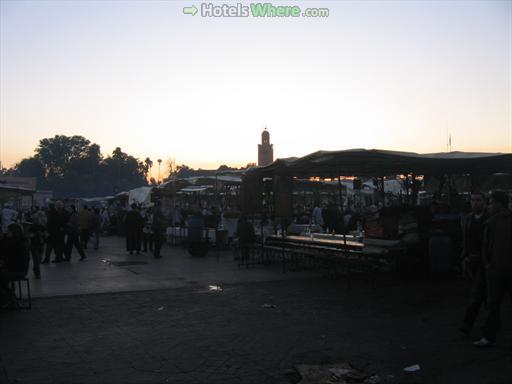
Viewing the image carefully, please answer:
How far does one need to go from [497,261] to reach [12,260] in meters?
7.43

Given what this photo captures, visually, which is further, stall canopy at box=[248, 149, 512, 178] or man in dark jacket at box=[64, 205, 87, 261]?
man in dark jacket at box=[64, 205, 87, 261]

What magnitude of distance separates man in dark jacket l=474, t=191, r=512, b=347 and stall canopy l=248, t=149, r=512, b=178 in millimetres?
4222

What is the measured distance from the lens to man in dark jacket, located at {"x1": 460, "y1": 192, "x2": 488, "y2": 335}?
6.18 m

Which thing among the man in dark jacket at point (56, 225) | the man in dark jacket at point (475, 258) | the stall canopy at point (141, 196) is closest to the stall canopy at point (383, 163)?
the man in dark jacket at point (475, 258)

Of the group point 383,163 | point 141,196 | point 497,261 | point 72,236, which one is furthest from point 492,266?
point 141,196

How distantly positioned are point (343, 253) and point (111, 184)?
9251 centimetres

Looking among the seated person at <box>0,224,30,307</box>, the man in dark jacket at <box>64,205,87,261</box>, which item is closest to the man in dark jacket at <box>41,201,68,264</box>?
the man in dark jacket at <box>64,205,87,261</box>

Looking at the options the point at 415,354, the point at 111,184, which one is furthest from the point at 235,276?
the point at 111,184

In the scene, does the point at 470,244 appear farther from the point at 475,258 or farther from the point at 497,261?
the point at 497,261

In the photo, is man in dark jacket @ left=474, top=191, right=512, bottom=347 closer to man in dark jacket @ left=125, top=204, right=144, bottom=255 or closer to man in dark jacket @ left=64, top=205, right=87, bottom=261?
man in dark jacket @ left=64, top=205, right=87, bottom=261

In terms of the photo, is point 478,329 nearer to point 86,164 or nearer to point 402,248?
point 402,248

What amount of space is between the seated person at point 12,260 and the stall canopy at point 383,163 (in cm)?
569

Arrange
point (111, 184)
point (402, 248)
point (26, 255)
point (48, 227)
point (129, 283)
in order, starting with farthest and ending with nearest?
1. point (111, 184)
2. point (48, 227)
3. point (129, 283)
4. point (402, 248)
5. point (26, 255)

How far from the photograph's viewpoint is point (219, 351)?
5914 millimetres
